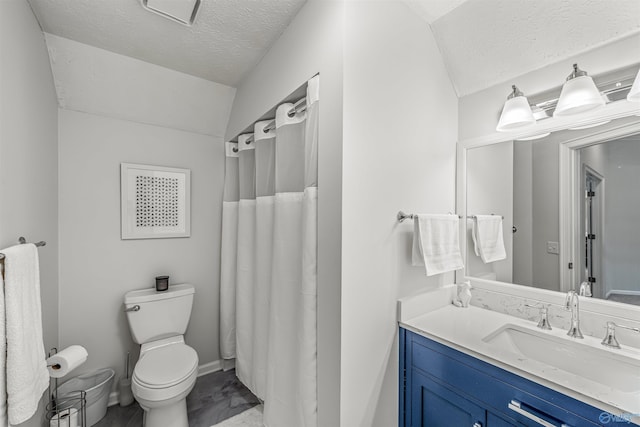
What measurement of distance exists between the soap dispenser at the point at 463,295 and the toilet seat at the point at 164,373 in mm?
1699

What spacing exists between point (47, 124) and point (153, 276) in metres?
Result: 1.24

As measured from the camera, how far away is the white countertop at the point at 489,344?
0.82m

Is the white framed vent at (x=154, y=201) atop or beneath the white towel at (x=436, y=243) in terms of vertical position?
atop

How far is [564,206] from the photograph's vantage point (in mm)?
1398

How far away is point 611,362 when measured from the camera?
1.05m

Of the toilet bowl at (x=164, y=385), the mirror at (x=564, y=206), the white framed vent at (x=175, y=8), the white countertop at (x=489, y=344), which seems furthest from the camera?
the toilet bowl at (x=164, y=385)

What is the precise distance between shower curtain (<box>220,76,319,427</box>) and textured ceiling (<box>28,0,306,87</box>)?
0.48 meters

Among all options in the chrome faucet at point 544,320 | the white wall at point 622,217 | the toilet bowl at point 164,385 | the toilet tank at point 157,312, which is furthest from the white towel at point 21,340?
the white wall at point 622,217

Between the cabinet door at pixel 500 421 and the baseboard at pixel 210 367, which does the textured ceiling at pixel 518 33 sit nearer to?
the cabinet door at pixel 500 421

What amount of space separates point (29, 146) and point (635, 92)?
274 cm

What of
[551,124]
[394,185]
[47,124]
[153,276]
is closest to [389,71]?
[394,185]

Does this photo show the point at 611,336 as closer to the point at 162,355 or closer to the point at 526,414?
the point at 526,414

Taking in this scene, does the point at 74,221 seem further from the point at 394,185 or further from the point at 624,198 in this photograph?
the point at 624,198

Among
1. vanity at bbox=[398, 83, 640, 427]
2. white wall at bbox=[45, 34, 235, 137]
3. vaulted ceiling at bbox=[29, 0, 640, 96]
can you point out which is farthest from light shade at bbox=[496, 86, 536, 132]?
white wall at bbox=[45, 34, 235, 137]
